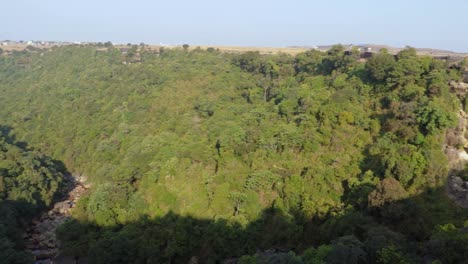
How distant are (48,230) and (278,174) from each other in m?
20.3

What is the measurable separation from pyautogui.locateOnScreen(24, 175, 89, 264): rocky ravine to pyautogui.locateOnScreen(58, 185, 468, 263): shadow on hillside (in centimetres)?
353

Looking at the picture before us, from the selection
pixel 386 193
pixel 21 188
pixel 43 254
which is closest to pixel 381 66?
pixel 386 193

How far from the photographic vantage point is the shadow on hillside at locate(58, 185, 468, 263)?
17.3 meters

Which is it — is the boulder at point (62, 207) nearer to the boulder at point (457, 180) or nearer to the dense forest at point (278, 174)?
the dense forest at point (278, 174)

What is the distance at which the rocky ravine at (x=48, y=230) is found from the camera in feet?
95.8

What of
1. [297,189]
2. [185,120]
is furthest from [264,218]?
[185,120]

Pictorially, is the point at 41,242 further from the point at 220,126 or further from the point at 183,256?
the point at 220,126

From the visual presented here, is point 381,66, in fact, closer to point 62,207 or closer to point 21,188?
point 62,207

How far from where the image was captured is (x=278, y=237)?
2319 centimetres

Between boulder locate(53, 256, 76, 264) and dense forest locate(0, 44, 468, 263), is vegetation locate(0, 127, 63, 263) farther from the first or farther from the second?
boulder locate(53, 256, 76, 264)

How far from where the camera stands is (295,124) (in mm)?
30125

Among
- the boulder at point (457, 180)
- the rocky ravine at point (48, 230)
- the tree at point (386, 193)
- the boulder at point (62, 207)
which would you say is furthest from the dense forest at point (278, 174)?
the rocky ravine at point (48, 230)

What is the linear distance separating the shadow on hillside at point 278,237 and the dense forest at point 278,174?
3.0 inches

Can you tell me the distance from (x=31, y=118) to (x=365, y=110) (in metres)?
44.5
